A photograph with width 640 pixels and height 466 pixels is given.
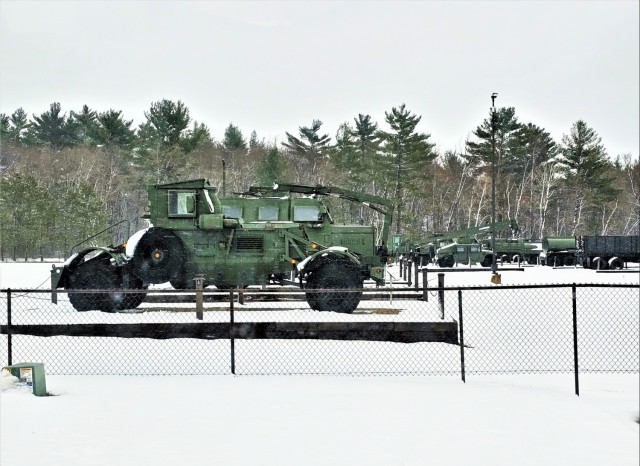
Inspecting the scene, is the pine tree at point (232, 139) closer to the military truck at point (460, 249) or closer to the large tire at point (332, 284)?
the military truck at point (460, 249)

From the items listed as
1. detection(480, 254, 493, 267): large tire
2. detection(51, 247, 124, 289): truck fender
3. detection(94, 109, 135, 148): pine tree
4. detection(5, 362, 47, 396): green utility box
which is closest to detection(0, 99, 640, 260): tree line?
detection(94, 109, 135, 148): pine tree

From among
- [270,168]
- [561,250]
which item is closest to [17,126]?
[270,168]

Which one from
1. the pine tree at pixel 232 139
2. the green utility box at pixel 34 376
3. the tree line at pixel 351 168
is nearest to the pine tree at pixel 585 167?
the tree line at pixel 351 168

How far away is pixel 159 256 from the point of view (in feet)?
39.6

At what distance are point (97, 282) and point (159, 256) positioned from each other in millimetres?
1120

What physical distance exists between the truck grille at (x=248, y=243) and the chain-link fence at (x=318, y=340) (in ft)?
3.71

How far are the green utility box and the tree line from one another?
16.6 m

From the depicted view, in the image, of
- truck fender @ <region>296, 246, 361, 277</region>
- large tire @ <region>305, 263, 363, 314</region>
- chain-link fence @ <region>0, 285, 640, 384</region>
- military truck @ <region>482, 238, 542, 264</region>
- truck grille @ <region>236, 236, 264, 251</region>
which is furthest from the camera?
military truck @ <region>482, 238, 542, 264</region>

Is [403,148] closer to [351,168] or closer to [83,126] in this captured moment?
[351,168]

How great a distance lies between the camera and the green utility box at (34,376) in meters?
6.37

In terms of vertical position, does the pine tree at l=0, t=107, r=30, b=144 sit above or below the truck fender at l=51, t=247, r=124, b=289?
above

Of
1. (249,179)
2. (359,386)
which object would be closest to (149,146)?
(249,179)

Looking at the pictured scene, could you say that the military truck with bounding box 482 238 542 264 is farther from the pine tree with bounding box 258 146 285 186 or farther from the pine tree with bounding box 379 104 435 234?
the pine tree with bounding box 258 146 285 186

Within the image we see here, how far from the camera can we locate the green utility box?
6367 millimetres
